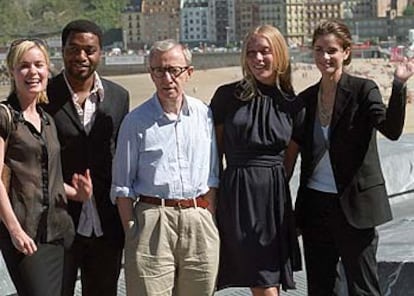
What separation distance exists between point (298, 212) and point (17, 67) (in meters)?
1.26

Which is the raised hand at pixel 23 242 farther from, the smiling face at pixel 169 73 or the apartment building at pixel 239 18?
the apartment building at pixel 239 18

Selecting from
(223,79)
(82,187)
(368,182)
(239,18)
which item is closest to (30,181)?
(82,187)

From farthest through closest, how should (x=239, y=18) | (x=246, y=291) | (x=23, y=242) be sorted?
(x=239, y=18)
(x=246, y=291)
(x=23, y=242)

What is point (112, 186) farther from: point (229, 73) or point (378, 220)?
point (229, 73)

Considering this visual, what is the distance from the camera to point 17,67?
11.5 feet

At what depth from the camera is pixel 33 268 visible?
3.51 m

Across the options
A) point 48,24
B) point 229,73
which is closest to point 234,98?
point 229,73

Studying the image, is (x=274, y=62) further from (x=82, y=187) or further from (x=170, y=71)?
(x=82, y=187)

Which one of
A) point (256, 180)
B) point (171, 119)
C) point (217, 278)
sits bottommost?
point (217, 278)

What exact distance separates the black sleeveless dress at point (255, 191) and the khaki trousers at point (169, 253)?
0.18 metres

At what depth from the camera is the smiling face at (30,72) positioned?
3502mm

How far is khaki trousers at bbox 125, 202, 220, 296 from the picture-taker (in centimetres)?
362

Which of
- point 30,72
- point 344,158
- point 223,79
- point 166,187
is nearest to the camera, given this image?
point 30,72

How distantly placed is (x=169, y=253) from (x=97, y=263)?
494 mm
